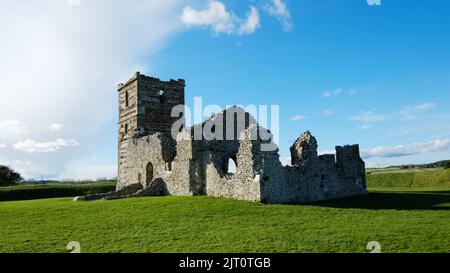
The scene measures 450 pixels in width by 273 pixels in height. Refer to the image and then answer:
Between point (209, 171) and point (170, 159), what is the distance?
191 inches

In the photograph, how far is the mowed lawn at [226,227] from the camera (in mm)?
10586

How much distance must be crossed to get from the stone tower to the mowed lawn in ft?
45.4

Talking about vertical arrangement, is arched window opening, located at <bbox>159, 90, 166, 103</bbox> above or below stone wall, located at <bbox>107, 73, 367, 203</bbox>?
above

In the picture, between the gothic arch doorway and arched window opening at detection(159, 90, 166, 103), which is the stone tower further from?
the gothic arch doorway

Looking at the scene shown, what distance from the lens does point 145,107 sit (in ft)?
106

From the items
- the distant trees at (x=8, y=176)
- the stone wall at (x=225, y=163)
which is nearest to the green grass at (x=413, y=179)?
the stone wall at (x=225, y=163)

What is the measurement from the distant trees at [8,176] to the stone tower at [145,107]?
1036 inches

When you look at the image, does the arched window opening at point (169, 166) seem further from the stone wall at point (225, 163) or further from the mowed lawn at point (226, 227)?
the mowed lawn at point (226, 227)

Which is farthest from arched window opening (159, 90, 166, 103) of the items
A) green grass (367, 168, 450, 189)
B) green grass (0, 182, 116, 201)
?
green grass (367, 168, 450, 189)

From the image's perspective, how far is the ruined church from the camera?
18.7 meters

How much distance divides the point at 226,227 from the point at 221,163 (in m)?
10.1

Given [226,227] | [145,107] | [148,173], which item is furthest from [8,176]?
[226,227]

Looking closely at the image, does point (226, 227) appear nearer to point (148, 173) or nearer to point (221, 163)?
point (221, 163)
